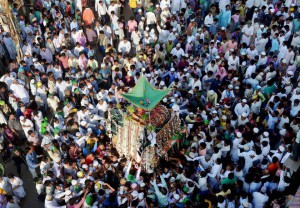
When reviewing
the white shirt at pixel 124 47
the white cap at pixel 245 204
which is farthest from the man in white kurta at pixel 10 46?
the white cap at pixel 245 204

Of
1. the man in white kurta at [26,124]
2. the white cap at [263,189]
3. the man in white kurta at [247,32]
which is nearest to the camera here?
the white cap at [263,189]

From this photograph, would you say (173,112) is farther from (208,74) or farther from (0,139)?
(0,139)

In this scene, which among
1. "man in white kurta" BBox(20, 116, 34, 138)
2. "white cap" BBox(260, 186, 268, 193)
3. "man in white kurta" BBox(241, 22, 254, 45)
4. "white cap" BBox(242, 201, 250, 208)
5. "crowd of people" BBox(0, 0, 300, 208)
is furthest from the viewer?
"man in white kurta" BBox(241, 22, 254, 45)

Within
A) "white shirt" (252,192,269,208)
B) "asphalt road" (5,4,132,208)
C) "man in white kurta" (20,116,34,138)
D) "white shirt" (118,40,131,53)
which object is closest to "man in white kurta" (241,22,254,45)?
"white shirt" (118,40,131,53)

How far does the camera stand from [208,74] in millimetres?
12672

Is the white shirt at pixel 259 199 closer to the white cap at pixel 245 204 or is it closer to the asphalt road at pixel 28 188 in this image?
the white cap at pixel 245 204

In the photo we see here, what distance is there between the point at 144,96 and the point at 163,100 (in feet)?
5.23

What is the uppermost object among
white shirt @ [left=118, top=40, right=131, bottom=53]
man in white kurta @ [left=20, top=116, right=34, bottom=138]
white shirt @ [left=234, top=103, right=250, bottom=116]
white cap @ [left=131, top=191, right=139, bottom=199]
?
white shirt @ [left=118, top=40, right=131, bottom=53]

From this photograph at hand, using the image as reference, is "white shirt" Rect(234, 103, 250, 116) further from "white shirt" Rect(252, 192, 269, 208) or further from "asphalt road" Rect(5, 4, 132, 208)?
"asphalt road" Rect(5, 4, 132, 208)

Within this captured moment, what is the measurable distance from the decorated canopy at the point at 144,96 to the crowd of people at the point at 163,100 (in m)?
1.42

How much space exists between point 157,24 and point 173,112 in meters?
5.51

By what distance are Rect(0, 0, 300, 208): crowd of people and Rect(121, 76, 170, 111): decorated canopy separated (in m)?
1.42

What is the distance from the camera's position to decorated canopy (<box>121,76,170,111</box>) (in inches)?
408

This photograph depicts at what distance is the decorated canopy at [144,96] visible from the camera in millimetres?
10359
